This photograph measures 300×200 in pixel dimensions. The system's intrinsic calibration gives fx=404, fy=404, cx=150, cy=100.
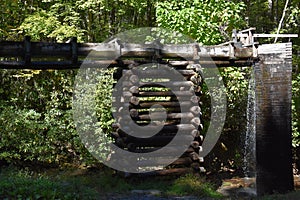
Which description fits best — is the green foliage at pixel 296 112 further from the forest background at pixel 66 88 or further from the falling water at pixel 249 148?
the falling water at pixel 249 148

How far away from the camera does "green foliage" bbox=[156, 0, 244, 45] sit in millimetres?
11414

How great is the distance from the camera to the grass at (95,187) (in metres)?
6.57

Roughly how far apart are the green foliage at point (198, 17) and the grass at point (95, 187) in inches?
169

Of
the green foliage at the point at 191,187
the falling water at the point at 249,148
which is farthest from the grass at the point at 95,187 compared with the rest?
the falling water at the point at 249,148

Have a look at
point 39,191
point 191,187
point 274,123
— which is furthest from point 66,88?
point 274,123

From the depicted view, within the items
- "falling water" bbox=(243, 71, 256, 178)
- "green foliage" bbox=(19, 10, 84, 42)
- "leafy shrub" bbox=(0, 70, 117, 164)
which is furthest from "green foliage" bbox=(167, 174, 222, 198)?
"green foliage" bbox=(19, 10, 84, 42)

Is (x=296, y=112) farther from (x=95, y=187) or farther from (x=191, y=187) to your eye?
(x=95, y=187)

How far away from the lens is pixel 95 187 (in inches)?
369

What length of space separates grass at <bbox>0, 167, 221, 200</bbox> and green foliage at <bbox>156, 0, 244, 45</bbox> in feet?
14.0

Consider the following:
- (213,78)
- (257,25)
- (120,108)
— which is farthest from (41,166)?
(257,25)

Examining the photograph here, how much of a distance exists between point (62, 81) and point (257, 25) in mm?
8728

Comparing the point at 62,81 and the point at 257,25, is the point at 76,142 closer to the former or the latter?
the point at 62,81

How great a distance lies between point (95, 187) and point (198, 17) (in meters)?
5.54

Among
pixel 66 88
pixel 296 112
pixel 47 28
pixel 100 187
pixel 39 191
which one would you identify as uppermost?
pixel 47 28
